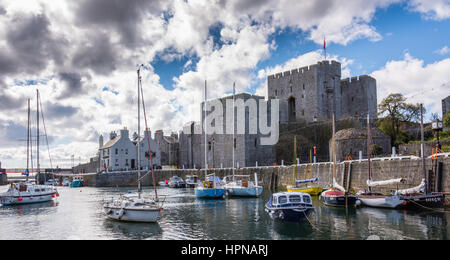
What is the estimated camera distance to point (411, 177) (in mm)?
26234

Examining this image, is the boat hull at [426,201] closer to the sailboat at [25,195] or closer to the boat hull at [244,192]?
the boat hull at [244,192]

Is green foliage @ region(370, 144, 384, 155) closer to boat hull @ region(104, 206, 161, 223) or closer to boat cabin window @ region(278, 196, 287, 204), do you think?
boat cabin window @ region(278, 196, 287, 204)

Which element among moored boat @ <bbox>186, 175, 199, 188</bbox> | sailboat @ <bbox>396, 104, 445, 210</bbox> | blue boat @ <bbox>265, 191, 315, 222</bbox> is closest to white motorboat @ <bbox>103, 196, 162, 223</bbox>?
blue boat @ <bbox>265, 191, 315, 222</bbox>

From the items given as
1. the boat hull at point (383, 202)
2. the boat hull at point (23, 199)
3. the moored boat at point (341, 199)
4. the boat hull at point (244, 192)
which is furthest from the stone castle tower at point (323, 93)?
the boat hull at point (23, 199)

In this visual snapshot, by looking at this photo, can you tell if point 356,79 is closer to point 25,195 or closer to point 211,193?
point 211,193

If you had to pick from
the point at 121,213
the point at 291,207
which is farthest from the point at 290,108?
the point at 121,213

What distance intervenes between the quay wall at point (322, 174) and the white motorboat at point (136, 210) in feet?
59.8

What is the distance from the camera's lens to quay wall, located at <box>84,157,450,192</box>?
85.4ft

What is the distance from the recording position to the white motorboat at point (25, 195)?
110ft

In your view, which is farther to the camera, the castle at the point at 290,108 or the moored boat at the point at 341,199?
the castle at the point at 290,108

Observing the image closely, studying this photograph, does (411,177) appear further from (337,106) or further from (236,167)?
(337,106)
